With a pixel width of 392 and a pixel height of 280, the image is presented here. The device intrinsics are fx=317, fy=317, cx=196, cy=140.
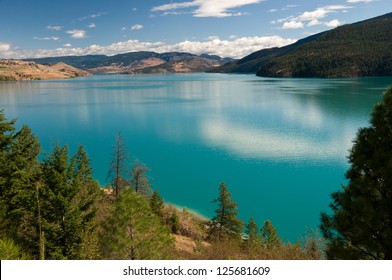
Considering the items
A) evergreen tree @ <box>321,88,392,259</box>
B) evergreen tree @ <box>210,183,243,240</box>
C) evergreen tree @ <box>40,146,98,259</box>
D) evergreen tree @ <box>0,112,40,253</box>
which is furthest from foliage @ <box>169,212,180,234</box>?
evergreen tree @ <box>321,88,392,259</box>

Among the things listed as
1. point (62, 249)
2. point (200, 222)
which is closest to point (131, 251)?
point (62, 249)

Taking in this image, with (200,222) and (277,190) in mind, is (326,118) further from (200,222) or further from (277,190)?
(200,222)

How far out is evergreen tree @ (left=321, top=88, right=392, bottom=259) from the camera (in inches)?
313

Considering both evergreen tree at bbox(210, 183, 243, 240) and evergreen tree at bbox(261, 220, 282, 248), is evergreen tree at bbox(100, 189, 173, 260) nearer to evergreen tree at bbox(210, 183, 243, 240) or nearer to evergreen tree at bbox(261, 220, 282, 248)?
evergreen tree at bbox(261, 220, 282, 248)

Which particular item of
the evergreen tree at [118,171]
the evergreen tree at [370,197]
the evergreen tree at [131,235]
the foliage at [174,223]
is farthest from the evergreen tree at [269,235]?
the evergreen tree at [370,197]

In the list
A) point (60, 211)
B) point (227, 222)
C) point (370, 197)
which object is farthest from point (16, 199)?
point (370, 197)

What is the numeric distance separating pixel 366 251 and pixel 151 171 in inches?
1337

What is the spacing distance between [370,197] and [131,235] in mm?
8116

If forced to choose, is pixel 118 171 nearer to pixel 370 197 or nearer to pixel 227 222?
pixel 227 222

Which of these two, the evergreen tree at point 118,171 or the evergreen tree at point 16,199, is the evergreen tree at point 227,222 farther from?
the evergreen tree at point 16,199

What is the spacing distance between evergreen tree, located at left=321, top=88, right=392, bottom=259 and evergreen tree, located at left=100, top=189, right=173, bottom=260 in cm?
624

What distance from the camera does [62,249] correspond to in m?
15.3

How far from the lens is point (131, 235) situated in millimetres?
11891

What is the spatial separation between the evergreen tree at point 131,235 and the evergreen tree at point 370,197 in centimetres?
624
